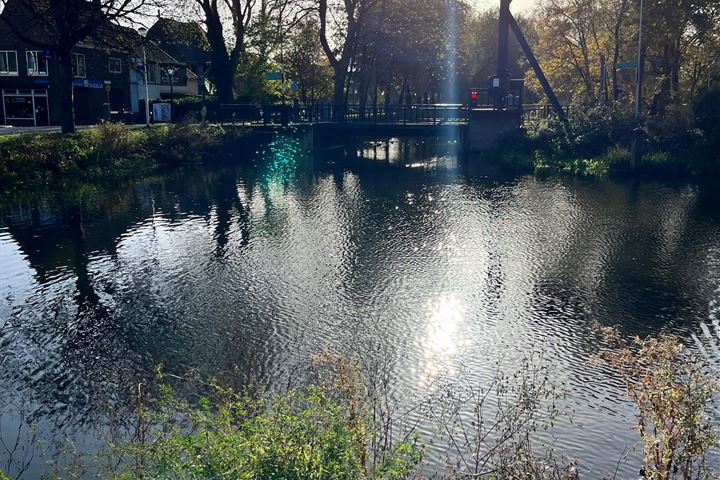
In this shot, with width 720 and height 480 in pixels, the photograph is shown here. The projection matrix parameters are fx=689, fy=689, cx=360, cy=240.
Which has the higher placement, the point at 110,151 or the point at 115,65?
the point at 115,65

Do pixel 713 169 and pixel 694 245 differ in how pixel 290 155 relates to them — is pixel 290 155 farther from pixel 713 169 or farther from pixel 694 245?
pixel 694 245

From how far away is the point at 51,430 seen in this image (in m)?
9.27

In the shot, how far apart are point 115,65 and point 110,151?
23445mm

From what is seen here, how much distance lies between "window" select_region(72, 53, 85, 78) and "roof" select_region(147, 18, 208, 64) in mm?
5847

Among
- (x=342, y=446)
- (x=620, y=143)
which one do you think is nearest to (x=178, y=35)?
(x=620, y=143)

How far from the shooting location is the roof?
41031 mm

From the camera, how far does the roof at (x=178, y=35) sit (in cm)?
4103

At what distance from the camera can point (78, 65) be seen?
52219 millimetres

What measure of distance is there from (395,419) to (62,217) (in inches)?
720

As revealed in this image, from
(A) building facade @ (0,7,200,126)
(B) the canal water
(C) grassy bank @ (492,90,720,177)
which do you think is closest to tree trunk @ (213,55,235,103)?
(A) building facade @ (0,7,200,126)

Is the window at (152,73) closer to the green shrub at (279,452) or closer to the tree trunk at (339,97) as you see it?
the tree trunk at (339,97)

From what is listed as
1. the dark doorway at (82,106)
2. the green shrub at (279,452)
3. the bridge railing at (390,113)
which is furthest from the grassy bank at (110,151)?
the green shrub at (279,452)

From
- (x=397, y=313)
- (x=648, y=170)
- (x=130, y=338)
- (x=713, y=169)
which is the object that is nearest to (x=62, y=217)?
(x=130, y=338)

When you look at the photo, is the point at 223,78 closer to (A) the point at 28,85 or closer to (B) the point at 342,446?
(A) the point at 28,85
